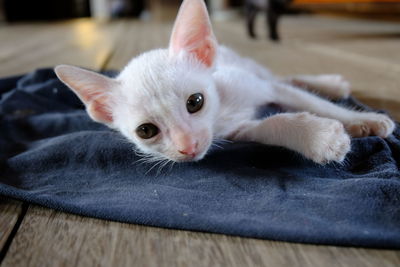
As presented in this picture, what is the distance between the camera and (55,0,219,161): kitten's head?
0.96m

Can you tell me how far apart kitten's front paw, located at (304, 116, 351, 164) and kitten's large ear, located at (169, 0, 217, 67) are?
0.38 m

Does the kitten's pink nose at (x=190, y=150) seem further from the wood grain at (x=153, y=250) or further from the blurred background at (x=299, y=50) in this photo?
the blurred background at (x=299, y=50)

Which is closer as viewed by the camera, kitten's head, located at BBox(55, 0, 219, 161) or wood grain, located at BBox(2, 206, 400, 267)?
wood grain, located at BBox(2, 206, 400, 267)

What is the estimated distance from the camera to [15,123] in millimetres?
1498

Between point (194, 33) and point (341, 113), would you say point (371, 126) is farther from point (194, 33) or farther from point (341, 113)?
point (194, 33)

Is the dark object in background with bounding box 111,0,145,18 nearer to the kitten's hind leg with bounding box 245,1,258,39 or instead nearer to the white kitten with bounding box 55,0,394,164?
the kitten's hind leg with bounding box 245,1,258,39

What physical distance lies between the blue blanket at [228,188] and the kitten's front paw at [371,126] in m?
0.03

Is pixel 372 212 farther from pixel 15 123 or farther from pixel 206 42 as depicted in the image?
pixel 15 123

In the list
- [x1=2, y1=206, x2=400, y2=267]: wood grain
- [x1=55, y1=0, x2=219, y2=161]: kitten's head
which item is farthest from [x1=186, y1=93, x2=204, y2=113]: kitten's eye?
[x1=2, y1=206, x2=400, y2=267]: wood grain

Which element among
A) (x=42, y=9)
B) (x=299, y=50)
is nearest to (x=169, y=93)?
(x=299, y=50)

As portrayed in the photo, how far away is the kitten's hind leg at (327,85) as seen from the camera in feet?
4.98

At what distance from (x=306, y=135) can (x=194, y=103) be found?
285 mm

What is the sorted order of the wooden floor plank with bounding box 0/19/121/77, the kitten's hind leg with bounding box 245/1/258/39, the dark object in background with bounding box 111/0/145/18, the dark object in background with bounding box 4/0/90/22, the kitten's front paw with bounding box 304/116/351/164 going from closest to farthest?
1. the kitten's front paw with bounding box 304/116/351/164
2. the wooden floor plank with bounding box 0/19/121/77
3. the kitten's hind leg with bounding box 245/1/258/39
4. the dark object in background with bounding box 4/0/90/22
5. the dark object in background with bounding box 111/0/145/18

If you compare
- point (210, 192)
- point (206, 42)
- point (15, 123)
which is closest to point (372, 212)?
point (210, 192)
